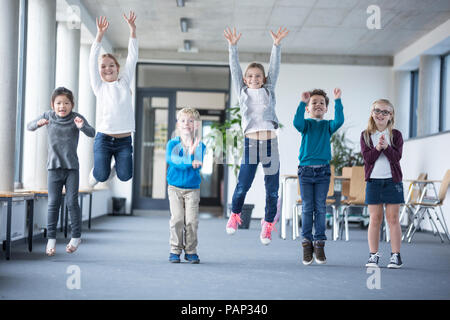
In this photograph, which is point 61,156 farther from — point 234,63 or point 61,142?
point 234,63

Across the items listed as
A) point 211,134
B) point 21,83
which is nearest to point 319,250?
point 21,83

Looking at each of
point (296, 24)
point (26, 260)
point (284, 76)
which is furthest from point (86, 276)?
point (284, 76)

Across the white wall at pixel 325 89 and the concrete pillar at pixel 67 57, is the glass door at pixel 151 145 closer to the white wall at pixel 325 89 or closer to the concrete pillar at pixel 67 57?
the white wall at pixel 325 89

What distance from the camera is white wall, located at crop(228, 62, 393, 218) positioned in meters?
10.9

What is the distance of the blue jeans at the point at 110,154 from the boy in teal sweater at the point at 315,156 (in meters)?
1.23

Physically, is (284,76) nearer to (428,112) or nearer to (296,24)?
(296,24)

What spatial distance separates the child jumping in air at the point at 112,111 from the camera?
12.5ft

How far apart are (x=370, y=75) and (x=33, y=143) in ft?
23.1

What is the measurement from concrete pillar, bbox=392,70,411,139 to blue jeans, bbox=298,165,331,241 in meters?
7.12

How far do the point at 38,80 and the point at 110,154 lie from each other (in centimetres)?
310

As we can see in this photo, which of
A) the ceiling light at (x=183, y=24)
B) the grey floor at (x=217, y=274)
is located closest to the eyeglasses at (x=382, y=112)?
the grey floor at (x=217, y=274)

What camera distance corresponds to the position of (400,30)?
356 inches

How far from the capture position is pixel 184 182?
4.06 m

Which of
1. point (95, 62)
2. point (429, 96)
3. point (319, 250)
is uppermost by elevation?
point (429, 96)
